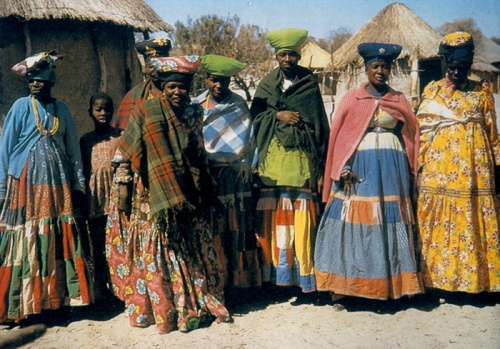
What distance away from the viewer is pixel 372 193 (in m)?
4.27

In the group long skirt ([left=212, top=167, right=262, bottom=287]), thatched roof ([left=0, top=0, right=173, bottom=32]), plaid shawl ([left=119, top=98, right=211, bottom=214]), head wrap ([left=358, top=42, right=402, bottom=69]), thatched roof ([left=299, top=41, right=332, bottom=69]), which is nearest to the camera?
plaid shawl ([left=119, top=98, right=211, bottom=214])

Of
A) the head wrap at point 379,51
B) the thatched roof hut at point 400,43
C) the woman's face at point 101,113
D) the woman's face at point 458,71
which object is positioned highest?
the thatched roof hut at point 400,43

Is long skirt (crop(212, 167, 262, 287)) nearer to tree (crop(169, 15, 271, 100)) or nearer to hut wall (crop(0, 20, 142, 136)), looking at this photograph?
hut wall (crop(0, 20, 142, 136))

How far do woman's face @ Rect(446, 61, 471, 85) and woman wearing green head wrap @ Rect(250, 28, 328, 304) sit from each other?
1222 mm

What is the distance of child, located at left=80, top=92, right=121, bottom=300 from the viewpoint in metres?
4.45

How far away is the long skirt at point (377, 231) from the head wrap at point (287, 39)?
1.09 m

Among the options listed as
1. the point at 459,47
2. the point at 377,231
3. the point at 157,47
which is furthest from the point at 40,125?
the point at 459,47

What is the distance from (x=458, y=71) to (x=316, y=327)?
2.64m

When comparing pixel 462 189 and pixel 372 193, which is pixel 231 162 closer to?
pixel 372 193

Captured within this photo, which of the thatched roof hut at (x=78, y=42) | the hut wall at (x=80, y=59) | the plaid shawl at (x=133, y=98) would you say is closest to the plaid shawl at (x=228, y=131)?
the plaid shawl at (x=133, y=98)

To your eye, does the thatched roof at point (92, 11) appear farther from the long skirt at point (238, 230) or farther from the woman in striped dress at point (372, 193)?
the woman in striped dress at point (372, 193)

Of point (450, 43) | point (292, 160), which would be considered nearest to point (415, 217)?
point (292, 160)

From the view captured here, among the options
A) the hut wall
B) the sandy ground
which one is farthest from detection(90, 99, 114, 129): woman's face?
the hut wall

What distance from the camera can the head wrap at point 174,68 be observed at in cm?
380
